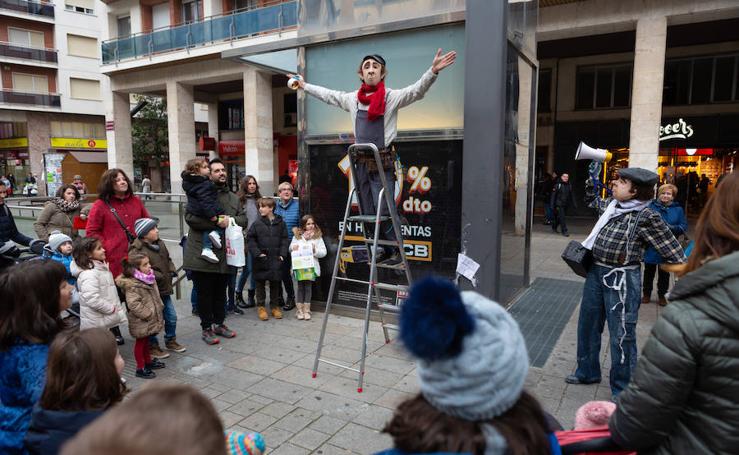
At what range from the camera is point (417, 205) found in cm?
586

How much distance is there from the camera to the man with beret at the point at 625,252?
149 inches

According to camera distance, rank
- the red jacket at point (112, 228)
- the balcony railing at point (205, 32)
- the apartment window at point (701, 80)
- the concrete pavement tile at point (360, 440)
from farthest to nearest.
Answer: the balcony railing at point (205, 32) < the apartment window at point (701, 80) < the red jacket at point (112, 228) < the concrete pavement tile at point (360, 440)

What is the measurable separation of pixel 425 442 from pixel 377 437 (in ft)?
7.96

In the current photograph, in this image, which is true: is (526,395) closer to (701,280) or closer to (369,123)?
(701,280)

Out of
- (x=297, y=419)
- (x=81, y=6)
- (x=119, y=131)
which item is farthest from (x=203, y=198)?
(x=81, y=6)

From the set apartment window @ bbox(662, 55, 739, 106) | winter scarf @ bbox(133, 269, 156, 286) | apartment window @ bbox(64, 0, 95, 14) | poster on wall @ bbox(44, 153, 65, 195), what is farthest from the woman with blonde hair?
apartment window @ bbox(64, 0, 95, 14)

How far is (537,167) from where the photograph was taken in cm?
2034

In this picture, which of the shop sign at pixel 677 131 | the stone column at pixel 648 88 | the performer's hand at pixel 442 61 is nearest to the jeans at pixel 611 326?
the performer's hand at pixel 442 61

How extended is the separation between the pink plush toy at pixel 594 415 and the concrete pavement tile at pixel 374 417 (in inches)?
74.4

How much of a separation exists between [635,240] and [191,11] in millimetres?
23725

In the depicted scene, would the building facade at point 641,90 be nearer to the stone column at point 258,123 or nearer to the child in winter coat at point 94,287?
the stone column at point 258,123

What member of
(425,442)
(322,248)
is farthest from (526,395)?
(322,248)

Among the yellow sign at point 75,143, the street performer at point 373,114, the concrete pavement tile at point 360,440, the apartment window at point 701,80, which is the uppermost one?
the apartment window at point 701,80

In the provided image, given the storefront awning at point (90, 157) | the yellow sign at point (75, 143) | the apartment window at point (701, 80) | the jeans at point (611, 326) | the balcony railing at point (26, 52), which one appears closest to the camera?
the jeans at point (611, 326)
